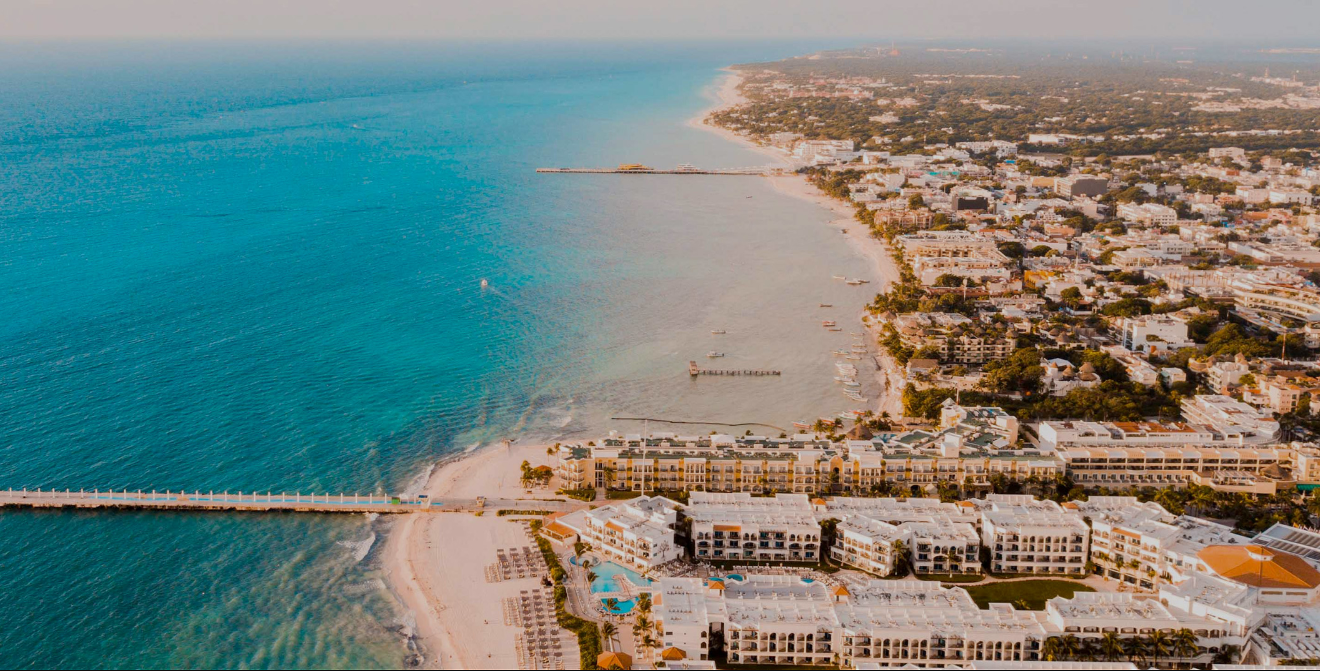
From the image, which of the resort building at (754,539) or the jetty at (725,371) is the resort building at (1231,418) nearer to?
the jetty at (725,371)

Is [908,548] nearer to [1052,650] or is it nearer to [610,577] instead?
[1052,650]

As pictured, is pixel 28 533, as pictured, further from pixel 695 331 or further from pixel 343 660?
pixel 695 331

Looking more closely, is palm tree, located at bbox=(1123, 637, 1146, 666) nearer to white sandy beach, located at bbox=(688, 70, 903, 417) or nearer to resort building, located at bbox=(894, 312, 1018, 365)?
white sandy beach, located at bbox=(688, 70, 903, 417)

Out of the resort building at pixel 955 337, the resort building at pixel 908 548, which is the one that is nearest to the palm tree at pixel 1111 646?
the resort building at pixel 908 548

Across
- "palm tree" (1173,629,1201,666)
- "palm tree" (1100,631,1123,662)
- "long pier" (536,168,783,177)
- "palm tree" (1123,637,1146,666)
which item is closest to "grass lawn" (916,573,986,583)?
"palm tree" (1100,631,1123,662)

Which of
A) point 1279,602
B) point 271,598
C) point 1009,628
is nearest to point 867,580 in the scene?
point 1009,628
